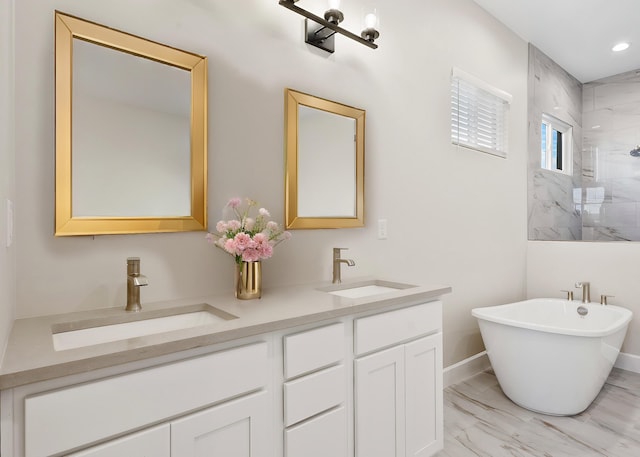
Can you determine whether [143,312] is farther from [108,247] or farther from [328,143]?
[328,143]

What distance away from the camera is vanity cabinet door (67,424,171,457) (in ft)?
2.95

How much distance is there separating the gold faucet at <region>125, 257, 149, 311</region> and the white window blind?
7.60ft

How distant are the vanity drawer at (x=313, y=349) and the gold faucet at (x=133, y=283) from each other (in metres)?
0.54

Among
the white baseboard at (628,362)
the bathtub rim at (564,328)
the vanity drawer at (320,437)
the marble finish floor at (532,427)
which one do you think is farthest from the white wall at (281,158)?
the white baseboard at (628,362)

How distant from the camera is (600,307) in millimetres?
2975

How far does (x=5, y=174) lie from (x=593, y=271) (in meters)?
3.89

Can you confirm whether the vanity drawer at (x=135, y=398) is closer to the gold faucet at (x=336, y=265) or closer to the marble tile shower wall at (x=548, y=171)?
A: the gold faucet at (x=336, y=265)

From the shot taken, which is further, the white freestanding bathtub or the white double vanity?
the white freestanding bathtub

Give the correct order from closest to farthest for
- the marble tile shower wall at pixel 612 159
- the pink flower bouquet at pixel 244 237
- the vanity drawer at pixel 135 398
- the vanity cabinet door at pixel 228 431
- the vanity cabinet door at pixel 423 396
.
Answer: the vanity drawer at pixel 135 398 < the vanity cabinet door at pixel 228 431 < the pink flower bouquet at pixel 244 237 < the vanity cabinet door at pixel 423 396 < the marble tile shower wall at pixel 612 159

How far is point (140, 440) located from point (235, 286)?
0.74 metres

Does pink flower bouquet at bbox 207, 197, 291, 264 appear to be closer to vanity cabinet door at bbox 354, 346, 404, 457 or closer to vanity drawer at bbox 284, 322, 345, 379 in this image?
vanity drawer at bbox 284, 322, 345, 379

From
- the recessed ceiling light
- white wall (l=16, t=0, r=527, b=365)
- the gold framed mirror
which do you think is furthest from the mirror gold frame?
the recessed ceiling light

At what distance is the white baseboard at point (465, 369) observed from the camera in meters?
2.78

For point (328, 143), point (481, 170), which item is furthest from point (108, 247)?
point (481, 170)
